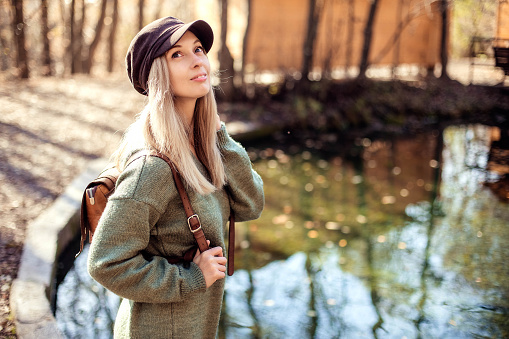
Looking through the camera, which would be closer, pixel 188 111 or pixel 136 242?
pixel 136 242

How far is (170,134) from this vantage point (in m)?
1.88

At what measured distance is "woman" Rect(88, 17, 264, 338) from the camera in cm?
175

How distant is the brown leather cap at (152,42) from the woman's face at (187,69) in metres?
0.04

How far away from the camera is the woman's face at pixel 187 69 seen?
76.3 inches

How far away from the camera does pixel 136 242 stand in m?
1.77

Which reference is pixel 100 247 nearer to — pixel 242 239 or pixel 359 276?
pixel 359 276

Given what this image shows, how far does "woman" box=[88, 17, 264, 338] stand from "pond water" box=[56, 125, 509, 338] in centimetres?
215

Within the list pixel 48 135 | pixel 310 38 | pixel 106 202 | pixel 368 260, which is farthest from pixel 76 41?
pixel 106 202

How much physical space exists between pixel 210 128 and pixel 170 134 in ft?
0.80

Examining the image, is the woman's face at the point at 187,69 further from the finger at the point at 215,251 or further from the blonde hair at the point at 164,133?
the finger at the point at 215,251

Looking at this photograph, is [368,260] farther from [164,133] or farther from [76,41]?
[76,41]

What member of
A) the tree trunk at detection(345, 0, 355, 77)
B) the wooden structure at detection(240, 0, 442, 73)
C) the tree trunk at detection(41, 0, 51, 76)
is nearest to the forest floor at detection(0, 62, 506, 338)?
the tree trunk at detection(41, 0, 51, 76)

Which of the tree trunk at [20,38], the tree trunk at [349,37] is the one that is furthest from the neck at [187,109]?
the tree trunk at [349,37]

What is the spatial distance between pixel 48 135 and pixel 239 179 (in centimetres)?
745
